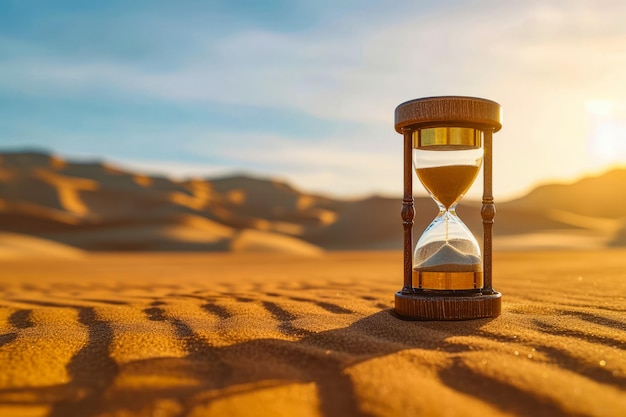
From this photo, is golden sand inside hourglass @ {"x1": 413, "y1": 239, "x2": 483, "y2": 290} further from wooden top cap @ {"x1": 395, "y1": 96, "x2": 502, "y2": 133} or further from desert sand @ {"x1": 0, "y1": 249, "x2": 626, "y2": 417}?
wooden top cap @ {"x1": 395, "y1": 96, "x2": 502, "y2": 133}

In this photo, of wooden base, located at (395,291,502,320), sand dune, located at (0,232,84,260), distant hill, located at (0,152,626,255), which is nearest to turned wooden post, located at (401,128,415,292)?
wooden base, located at (395,291,502,320)

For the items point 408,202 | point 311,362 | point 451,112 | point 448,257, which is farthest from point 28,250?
point 311,362

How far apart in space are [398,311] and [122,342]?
1.29 meters

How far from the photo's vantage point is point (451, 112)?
2.61 metres

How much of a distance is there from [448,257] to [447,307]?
27cm

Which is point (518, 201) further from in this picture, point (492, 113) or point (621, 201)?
point (492, 113)

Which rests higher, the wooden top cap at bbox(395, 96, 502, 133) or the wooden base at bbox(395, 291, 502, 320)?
the wooden top cap at bbox(395, 96, 502, 133)

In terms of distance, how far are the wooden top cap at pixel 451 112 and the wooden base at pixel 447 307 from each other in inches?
32.6

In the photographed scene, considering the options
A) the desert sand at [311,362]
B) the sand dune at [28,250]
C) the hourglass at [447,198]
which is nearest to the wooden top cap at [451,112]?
the hourglass at [447,198]

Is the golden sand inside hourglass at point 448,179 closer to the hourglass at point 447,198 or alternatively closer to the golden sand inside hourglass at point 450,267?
the hourglass at point 447,198

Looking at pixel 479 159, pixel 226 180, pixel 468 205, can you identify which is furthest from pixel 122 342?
pixel 226 180

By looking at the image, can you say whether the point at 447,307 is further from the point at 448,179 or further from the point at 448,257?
the point at 448,179

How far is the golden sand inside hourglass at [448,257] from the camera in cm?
268

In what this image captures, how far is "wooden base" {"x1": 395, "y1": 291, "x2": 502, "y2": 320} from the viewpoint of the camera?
2.56m
